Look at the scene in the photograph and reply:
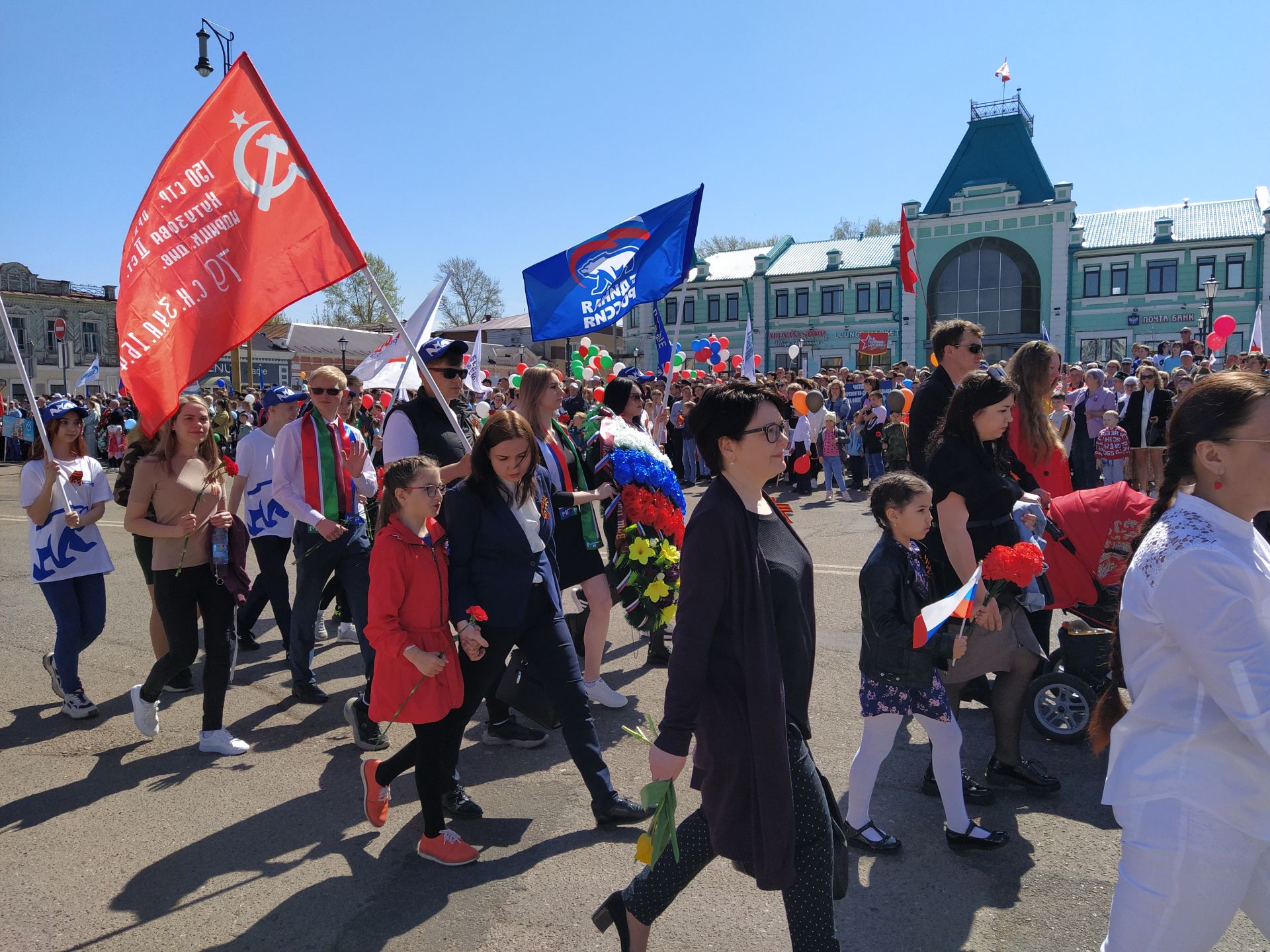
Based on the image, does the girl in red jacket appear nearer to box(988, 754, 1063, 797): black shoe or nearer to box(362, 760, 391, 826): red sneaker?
box(362, 760, 391, 826): red sneaker

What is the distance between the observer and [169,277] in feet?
13.6

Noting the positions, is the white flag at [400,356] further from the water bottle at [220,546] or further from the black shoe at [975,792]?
the black shoe at [975,792]

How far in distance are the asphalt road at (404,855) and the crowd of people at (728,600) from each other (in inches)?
6.4

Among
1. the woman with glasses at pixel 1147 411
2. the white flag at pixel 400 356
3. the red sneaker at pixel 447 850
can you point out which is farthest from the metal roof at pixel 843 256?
the red sneaker at pixel 447 850

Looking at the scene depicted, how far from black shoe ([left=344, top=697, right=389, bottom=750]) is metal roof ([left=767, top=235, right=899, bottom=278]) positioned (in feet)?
157

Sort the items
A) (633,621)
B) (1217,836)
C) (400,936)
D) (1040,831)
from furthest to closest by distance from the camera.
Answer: (633,621), (1040,831), (400,936), (1217,836)

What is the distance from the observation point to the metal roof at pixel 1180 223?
41.1 metres

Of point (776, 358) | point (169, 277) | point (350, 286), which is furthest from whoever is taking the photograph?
point (350, 286)

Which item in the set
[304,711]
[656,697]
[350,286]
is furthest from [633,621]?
[350,286]

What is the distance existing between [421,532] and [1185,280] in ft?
154

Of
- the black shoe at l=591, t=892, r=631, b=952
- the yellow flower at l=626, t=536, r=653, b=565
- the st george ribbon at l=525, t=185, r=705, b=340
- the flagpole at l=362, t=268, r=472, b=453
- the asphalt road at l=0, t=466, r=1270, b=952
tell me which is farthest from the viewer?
the st george ribbon at l=525, t=185, r=705, b=340

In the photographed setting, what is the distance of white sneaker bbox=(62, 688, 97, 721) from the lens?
5262 millimetres

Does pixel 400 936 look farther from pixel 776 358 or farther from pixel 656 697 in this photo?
pixel 776 358

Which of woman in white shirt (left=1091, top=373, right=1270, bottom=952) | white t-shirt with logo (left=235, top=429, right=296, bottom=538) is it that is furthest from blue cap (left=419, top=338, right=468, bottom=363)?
woman in white shirt (left=1091, top=373, right=1270, bottom=952)
